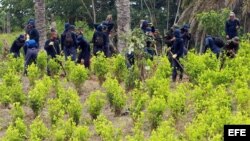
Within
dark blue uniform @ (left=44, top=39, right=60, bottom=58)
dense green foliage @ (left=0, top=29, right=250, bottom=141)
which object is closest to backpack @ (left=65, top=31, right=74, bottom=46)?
dark blue uniform @ (left=44, top=39, right=60, bottom=58)

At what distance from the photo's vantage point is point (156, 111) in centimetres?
992

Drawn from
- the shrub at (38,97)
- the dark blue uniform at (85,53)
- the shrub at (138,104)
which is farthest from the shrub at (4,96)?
the dark blue uniform at (85,53)

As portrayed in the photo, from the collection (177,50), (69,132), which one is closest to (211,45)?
(177,50)

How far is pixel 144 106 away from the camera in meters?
10.7

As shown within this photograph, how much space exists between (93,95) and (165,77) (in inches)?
81.1

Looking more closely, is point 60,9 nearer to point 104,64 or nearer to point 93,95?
point 104,64

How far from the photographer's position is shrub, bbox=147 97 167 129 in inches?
391

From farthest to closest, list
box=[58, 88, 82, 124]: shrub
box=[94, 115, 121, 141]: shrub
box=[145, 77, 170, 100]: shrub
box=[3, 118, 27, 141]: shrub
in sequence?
1. box=[145, 77, 170, 100]: shrub
2. box=[58, 88, 82, 124]: shrub
3. box=[3, 118, 27, 141]: shrub
4. box=[94, 115, 121, 141]: shrub

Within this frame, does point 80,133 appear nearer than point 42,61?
Yes

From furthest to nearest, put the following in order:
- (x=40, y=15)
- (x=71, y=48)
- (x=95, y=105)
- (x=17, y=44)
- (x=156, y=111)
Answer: (x=40, y=15) → (x=17, y=44) → (x=71, y=48) → (x=95, y=105) → (x=156, y=111)

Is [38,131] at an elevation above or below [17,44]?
below

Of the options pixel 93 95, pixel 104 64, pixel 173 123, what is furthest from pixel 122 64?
pixel 173 123

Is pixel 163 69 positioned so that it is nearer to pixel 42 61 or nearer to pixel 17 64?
pixel 42 61

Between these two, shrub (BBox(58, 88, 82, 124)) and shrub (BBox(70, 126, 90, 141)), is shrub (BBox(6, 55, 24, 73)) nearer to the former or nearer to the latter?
shrub (BBox(58, 88, 82, 124))
